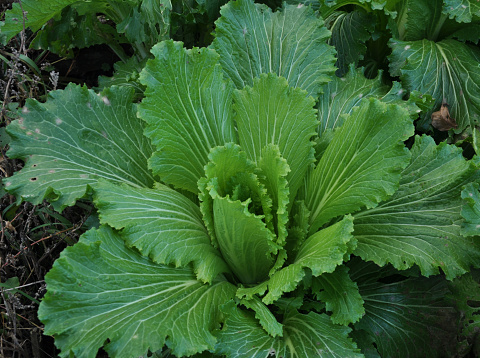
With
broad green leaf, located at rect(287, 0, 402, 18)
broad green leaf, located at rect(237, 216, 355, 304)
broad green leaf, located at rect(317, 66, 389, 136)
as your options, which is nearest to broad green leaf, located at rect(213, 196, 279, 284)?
broad green leaf, located at rect(237, 216, 355, 304)

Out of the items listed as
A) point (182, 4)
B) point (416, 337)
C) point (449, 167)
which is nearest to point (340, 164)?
point (449, 167)

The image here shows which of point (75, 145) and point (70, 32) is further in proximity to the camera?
point (70, 32)

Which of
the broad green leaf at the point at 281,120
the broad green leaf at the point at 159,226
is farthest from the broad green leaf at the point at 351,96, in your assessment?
the broad green leaf at the point at 159,226

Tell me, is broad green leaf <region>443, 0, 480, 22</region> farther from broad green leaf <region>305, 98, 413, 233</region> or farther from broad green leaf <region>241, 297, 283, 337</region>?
broad green leaf <region>241, 297, 283, 337</region>

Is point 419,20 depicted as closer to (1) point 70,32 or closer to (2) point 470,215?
(2) point 470,215

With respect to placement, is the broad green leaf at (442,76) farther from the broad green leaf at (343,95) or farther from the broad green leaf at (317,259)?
the broad green leaf at (317,259)

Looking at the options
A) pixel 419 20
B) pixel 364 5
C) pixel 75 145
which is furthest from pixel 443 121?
pixel 75 145
